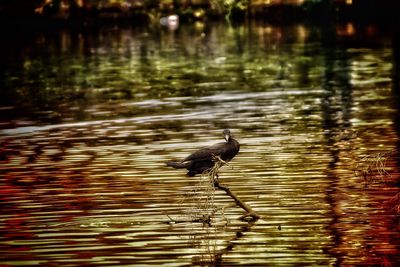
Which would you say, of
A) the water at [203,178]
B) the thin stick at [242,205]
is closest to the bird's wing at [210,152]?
the thin stick at [242,205]

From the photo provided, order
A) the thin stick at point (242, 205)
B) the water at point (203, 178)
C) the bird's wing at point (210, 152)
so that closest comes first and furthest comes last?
the water at point (203, 178) < the thin stick at point (242, 205) < the bird's wing at point (210, 152)

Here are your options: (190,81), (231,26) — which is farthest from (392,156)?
(231,26)

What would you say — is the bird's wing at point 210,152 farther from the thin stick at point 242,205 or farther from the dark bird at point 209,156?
the thin stick at point 242,205

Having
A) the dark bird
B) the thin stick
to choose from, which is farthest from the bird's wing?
the thin stick

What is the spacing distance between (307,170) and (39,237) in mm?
9209

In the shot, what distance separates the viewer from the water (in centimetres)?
2331

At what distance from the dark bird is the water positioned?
0.99 feet

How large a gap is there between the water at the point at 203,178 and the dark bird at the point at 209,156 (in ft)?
0.99

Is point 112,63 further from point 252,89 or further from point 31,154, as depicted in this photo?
point 31,154

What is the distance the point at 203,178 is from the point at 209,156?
1.88m

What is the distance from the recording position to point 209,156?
25438 mm

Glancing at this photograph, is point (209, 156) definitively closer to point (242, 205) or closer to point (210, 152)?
point (210, 152)

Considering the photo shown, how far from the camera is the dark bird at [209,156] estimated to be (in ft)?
82.8

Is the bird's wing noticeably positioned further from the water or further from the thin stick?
the water
